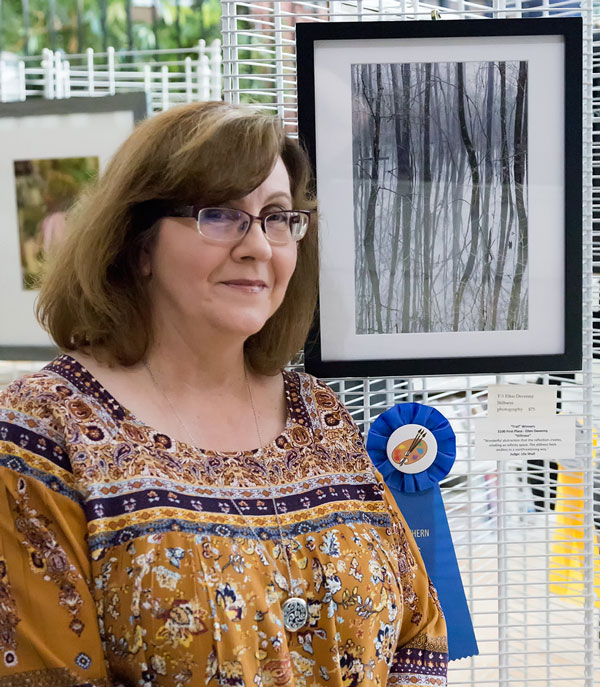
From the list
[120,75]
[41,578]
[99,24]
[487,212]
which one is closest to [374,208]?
[487,212]

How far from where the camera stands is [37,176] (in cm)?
199

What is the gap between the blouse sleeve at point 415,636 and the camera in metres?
1.21

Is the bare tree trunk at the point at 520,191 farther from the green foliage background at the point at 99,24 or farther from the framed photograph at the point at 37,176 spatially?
the green foliage background at the point at 99,24

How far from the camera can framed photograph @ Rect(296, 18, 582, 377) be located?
Answer: 1.39 meters

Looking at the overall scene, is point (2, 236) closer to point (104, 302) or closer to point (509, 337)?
point (104, 302)

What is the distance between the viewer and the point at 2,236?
2.01 m

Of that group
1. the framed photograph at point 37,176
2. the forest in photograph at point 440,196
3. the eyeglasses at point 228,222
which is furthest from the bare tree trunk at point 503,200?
the framed photograph at point 37,176

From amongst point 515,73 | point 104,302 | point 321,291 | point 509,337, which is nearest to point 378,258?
point 321,291

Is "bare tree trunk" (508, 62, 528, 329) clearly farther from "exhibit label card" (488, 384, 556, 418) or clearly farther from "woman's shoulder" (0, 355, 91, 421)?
"woman's shoulder" (0, 355, 91, 421)

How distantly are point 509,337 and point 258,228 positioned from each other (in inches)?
22.7

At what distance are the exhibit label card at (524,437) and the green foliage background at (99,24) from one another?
560 cm

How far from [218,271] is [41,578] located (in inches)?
18.3

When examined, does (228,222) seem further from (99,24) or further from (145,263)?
(99,24)

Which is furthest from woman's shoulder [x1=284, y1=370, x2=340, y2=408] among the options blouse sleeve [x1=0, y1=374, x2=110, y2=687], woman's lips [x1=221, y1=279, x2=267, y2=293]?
blouse sleeve [x1=0, y1=374, x2=110, y2=687]
